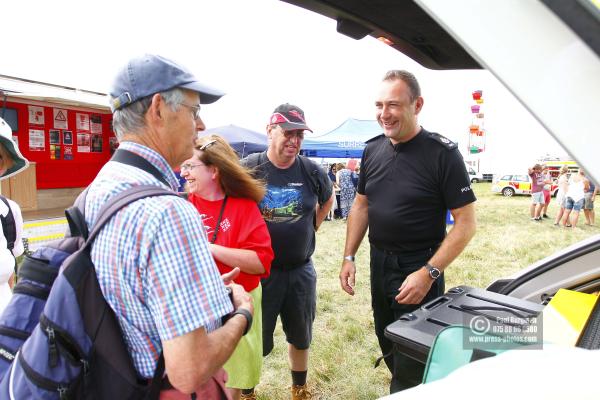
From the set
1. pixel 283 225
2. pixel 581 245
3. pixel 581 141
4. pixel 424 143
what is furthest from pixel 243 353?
pixel 581 141

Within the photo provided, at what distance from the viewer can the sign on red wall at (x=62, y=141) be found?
23.9 feet

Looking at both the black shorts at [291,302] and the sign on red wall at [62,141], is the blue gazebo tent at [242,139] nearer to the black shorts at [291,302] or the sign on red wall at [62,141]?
the sign on red wall at [62,141]

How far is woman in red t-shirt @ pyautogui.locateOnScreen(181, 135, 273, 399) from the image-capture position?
2359mm

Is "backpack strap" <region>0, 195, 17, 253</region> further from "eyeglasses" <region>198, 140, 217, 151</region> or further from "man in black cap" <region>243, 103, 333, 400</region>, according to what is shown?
"man in black cap" <region>243, 103, 333, 400</region>

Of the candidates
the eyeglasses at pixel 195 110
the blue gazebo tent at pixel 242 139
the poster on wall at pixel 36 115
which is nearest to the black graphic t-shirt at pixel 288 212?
the eyeglasses at pixel 195 110

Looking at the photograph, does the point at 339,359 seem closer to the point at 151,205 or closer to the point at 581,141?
the point at 151,205

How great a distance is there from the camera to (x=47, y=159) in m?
7.68

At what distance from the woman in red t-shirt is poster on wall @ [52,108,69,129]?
6734 millimetres

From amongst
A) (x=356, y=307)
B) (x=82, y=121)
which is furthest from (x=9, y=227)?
(x=82, y=121)

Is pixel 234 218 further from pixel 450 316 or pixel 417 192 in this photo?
pixel 450 316

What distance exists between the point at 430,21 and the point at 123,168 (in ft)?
3.15

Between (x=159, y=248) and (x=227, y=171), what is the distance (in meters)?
1.45

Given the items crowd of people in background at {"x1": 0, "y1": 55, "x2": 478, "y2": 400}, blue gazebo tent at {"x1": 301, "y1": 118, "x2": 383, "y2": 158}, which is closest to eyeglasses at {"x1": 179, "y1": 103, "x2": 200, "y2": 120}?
crowd of people in background at {"x1": 0, "y1": 55, "x2": 478, "y2": 400}

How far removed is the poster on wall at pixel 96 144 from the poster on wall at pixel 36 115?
1.16 metres
